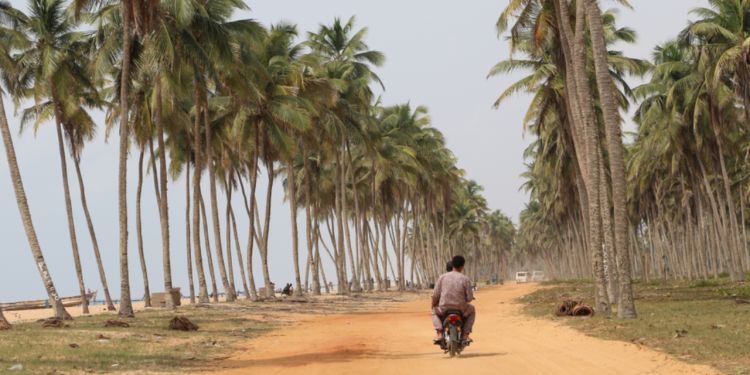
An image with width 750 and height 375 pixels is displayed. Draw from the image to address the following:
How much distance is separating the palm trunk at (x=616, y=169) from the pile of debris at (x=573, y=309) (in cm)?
282

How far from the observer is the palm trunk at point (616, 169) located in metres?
19.5

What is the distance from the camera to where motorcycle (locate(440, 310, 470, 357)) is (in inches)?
512

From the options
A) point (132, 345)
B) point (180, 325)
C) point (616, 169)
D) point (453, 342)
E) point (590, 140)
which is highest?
point (590, 140)

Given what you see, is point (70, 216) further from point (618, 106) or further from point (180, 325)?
point (618, 106)

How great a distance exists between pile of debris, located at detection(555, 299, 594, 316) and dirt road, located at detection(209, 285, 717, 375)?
7.78 ft

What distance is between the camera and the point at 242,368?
42.9 ft

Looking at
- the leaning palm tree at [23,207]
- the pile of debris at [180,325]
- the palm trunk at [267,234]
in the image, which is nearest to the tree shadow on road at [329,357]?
the pile of debris at [180,325]

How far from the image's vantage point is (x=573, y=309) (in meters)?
22.8

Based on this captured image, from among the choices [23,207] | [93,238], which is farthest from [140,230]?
[23,207]

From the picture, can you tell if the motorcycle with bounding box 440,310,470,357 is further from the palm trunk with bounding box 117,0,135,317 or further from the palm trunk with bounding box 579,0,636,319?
the palm trunk with bounding box 117,0,135,317

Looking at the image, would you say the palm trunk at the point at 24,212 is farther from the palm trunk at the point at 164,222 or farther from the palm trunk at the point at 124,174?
the palm trunk at the point at 164,222

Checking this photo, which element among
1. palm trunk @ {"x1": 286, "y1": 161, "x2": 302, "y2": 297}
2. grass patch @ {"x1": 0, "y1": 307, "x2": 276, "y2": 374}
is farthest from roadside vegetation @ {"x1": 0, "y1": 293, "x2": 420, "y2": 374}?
palm trunk @ {"x1": 286, "y1": 161, "x2": 302, "y2": 297}

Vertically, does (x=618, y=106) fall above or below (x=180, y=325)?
above

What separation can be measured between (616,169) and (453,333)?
8954 mm
